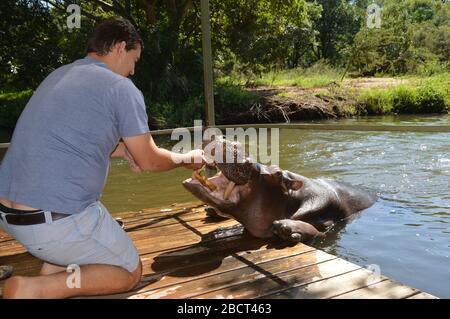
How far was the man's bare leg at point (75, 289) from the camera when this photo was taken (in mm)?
2428

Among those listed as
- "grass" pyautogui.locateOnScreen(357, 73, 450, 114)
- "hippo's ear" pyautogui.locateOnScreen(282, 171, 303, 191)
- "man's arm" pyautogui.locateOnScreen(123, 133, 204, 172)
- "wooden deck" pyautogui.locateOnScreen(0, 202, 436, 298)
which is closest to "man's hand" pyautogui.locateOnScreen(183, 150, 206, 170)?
"man's arm" pyautogui.locateOnScreen(123, 133, 204, 172)

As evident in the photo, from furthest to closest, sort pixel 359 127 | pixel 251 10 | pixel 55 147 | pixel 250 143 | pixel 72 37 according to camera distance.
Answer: pixel 251 10 < pixel 72 37 < pixel 250 143 < pixel 359 127 < pixel 55 147

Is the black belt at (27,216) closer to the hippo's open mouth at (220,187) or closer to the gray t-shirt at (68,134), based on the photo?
the gray t-shirt at (68,134)

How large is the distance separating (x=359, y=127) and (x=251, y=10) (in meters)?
16.2

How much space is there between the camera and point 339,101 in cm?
1711

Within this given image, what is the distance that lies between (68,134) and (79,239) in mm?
516

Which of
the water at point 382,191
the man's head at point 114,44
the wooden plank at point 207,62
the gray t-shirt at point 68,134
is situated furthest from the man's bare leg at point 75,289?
the wooden plank at point 207,62

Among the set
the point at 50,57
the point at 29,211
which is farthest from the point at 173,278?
the point at 50,57

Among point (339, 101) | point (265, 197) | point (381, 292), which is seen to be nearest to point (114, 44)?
point (381, 292)

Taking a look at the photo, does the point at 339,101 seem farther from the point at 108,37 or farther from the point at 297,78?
the point at 108,37

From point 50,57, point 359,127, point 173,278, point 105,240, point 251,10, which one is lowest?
point 173,278

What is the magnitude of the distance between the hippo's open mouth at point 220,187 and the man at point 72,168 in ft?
3.98
